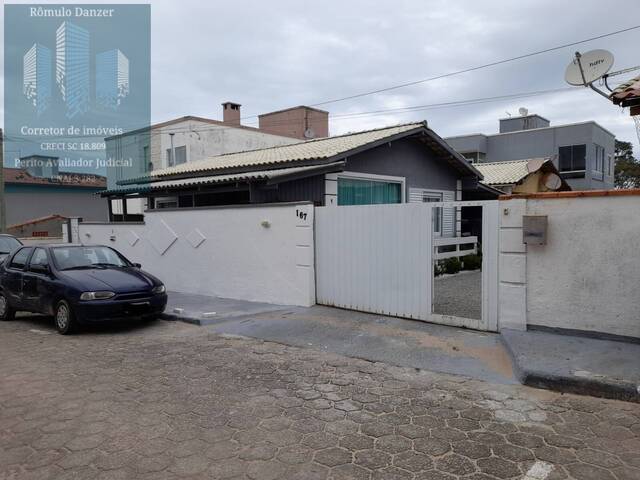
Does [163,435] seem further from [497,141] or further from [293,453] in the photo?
[497,141]

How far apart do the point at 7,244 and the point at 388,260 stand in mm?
11103

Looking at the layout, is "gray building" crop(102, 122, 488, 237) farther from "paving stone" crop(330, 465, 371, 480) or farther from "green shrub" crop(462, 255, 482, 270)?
"paving stone" crop(330, 465, 371, 480)

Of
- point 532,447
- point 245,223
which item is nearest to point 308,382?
point 532,447

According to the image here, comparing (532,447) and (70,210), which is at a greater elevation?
(70,210)

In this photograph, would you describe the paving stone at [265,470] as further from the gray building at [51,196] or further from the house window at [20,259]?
the gray building at [51,196]

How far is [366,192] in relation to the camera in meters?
12.6

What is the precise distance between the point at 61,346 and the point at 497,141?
32767 millimetres

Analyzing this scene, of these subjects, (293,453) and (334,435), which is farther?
(334,435)

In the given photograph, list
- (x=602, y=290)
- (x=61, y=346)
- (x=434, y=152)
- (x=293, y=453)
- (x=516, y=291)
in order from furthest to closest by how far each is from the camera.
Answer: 1. (x=434, y=152)
2. (x=61, y=346)
3. (x=516, y=291)
4. (x=602, y=290)
5. (x=293, y=453)

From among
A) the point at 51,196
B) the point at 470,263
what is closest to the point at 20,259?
the point at 470,263

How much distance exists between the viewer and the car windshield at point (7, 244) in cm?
1295

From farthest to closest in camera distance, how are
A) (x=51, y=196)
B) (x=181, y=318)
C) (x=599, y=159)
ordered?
(x=51, y=196) < (x=599, y=159) < (x=181, y=318)

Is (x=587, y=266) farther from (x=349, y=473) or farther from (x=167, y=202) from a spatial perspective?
(x=167, y=202)

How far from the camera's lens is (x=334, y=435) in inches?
154
